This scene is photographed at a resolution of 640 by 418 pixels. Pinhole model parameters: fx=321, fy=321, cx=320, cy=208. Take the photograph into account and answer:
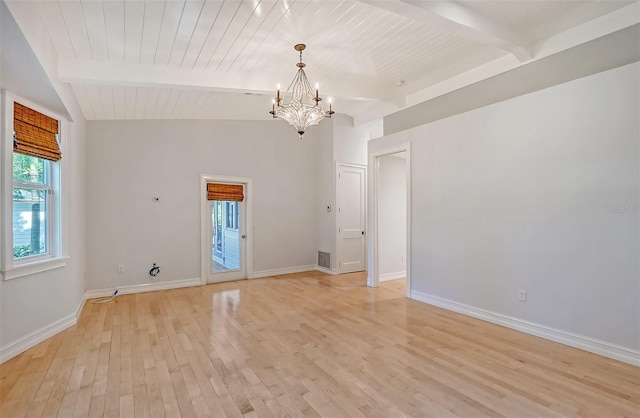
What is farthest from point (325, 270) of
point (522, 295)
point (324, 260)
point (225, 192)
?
point (522, 295)

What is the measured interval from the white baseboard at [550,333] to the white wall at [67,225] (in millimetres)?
4556

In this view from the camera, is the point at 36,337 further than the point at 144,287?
No

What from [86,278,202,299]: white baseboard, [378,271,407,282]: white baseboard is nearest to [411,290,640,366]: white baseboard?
[378,271,407,282]: white baseboard

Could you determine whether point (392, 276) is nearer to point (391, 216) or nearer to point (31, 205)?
point (391, 216)

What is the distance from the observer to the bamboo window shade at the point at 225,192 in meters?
5.93

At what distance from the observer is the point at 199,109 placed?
522 cm

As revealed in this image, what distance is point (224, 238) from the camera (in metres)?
6.24

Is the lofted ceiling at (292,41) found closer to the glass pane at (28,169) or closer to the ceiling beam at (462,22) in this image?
→ the ceiling beam at (462,22)

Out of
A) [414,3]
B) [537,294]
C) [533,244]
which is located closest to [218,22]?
[414,3]

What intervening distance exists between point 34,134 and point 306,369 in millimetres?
3507

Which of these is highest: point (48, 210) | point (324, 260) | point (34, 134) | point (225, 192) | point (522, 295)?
point (34, 134)

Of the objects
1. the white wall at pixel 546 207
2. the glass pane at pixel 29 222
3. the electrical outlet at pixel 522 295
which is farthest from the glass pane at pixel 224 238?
the electrical outlet at pixel 522 295

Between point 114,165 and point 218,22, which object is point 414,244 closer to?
point 218,22

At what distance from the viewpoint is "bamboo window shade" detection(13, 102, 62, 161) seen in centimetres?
306
